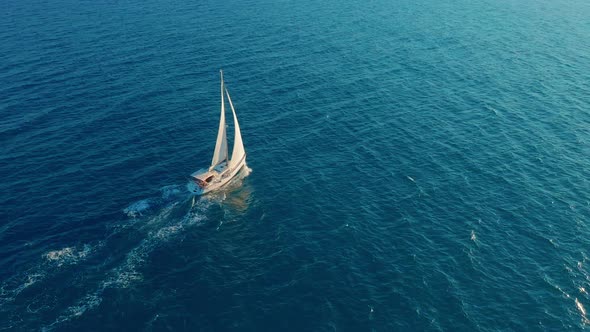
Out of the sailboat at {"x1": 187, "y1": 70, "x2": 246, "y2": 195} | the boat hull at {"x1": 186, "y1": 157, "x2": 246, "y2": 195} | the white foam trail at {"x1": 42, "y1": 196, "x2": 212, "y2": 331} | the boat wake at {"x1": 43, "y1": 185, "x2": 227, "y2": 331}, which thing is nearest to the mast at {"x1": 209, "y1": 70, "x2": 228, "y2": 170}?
the sailboat at {"x1": 187, "y1": 70, "x2": 246, "y2": 195}

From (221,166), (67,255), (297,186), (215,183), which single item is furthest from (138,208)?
(297,186)

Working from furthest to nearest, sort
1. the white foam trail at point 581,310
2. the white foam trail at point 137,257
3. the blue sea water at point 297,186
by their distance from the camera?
the blue sea water at point 297,186
the white foam trail at point 137,257
the white foam trail at point 581,310

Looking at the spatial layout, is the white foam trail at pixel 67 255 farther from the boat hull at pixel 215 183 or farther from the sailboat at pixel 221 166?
the sailboat at pixel 221 166

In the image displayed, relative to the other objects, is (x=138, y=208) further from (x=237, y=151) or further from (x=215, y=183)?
Result: (x=237, y=151)

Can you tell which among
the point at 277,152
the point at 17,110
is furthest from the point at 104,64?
the point at 277,152

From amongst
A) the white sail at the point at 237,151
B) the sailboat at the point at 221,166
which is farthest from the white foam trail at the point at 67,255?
the white sail at the point at 237,151

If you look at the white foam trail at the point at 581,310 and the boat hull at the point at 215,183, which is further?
the boat hull at the point at 215,183

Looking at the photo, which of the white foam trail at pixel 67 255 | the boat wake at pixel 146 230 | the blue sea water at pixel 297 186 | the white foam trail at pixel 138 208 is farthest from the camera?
the white foam trail at pixel 138 208
